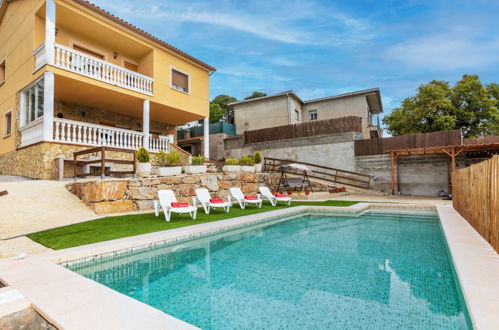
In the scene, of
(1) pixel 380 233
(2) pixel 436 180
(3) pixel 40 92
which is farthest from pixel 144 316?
(2) pixel 436 180

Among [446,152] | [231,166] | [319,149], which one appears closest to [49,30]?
[231,166]

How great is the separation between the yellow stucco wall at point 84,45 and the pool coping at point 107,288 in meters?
9.05

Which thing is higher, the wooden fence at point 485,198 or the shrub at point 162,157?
the shrub at point 162,157

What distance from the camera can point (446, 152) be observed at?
529 inches

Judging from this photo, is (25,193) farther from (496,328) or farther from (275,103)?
(275,103)

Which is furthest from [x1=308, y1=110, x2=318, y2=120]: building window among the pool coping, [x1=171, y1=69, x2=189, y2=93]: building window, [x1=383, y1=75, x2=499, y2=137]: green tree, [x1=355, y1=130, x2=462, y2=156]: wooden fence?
the pool coping

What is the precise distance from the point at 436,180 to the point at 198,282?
53.7 ft

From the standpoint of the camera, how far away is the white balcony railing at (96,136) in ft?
34.0

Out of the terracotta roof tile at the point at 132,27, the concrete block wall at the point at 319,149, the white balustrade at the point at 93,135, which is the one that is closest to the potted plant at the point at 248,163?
the white balustrade at the point at 93,135

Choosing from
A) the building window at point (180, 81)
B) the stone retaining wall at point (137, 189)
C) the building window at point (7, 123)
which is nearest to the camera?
the stone retaining wall at point (137, 189)

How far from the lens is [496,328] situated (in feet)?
6.42

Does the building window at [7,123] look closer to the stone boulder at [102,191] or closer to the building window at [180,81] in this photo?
the building window at [180,81]

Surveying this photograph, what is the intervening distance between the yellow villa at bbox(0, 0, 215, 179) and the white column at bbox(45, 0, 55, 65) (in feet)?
0.11

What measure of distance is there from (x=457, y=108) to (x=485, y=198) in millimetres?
22196
